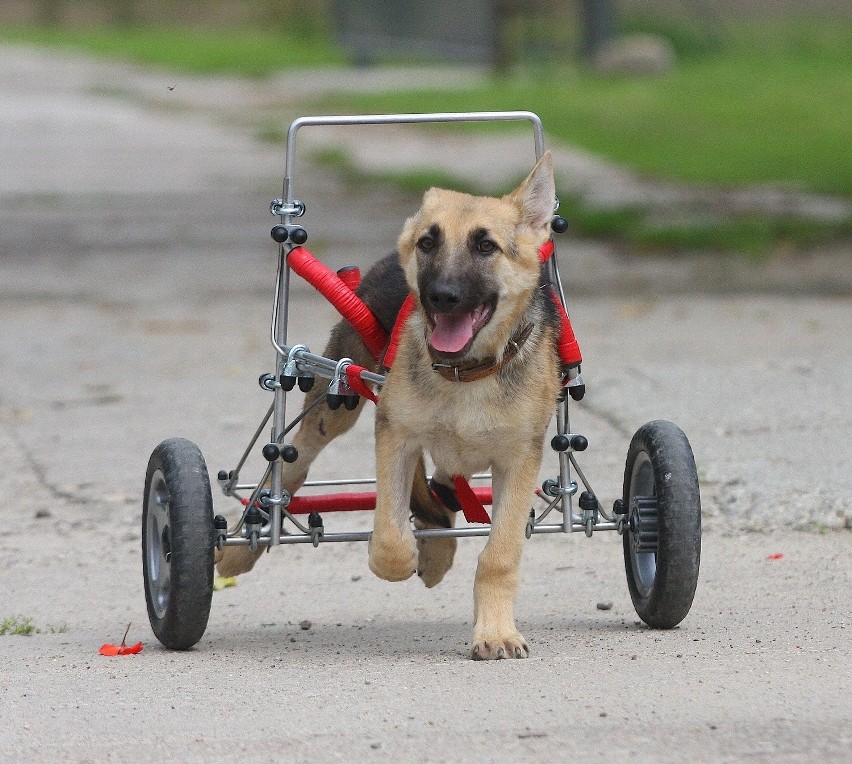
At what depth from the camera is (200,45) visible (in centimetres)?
4803

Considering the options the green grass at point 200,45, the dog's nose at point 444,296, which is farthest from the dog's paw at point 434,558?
the green grass at point 200,45

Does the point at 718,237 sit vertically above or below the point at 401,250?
below

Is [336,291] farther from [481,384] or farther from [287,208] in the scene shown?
[481,384]

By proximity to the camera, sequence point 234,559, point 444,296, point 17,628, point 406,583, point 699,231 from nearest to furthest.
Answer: point 444,296, point 17,628, point 234,559, point 406,583, point 699,231

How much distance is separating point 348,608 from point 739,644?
5.51ft

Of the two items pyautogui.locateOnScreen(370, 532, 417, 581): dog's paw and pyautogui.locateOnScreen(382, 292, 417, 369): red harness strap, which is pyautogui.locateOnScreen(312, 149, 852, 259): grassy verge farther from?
pyautogui.locateOnScreen(370, 532, 417, 581): dog's paw

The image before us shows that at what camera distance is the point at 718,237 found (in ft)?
49.5

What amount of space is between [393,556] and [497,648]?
1.45ft

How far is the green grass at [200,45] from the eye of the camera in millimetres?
40000

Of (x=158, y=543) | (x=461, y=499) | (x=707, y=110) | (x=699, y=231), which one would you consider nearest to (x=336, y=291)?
(x=461, y=499)

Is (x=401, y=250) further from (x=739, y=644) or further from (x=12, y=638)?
(x=12, y=638)

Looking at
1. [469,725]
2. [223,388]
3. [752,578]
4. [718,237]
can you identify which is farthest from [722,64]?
[469,725]

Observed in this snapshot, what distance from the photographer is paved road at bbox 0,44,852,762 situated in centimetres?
410

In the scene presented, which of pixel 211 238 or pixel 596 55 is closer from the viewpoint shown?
pixel 211 238
